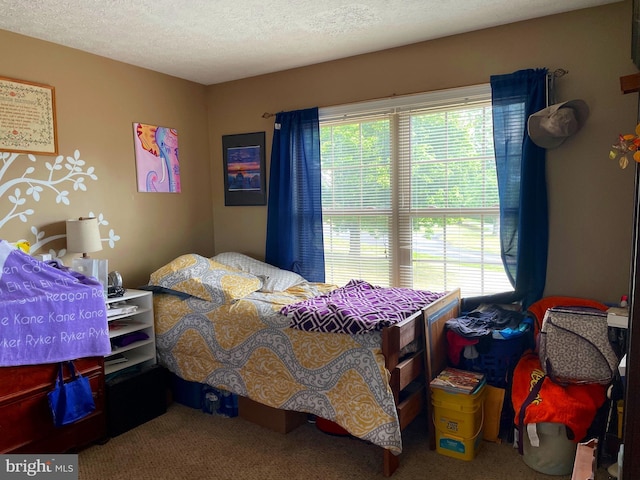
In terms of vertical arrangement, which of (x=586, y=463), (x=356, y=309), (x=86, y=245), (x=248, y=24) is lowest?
(x=586, y=463)

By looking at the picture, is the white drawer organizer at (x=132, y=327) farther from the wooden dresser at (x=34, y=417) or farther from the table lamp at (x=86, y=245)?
→ the wooden dresser at (x=34, y=417)

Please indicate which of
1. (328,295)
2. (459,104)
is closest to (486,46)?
(459,104)

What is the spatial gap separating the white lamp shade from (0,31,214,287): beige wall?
16 centimetres

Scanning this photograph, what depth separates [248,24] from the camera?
110 inches

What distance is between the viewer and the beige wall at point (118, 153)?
9.71 ft

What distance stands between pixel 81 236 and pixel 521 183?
9.07 feet

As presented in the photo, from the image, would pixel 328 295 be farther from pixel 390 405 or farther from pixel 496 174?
pixel 496 174

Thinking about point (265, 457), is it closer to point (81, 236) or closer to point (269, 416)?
point (269, 416)

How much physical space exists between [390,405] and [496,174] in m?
1.63

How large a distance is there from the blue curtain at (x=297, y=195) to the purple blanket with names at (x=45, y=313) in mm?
1529

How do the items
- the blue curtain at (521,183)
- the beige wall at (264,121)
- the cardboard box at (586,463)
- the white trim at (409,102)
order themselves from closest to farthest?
the cardboard box at (586,463) → the beige wall at (264,121) → the blue curtain at (521,183) → the white trim at (409,102)

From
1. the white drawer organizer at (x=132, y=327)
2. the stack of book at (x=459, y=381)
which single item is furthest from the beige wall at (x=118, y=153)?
the stack of book at (x=459, y=381)

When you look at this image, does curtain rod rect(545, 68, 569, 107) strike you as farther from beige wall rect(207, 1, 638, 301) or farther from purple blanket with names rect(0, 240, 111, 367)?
purple blanket with names rect(0, 240, 111, 367)

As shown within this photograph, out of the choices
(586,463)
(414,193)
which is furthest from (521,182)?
(586,463)
